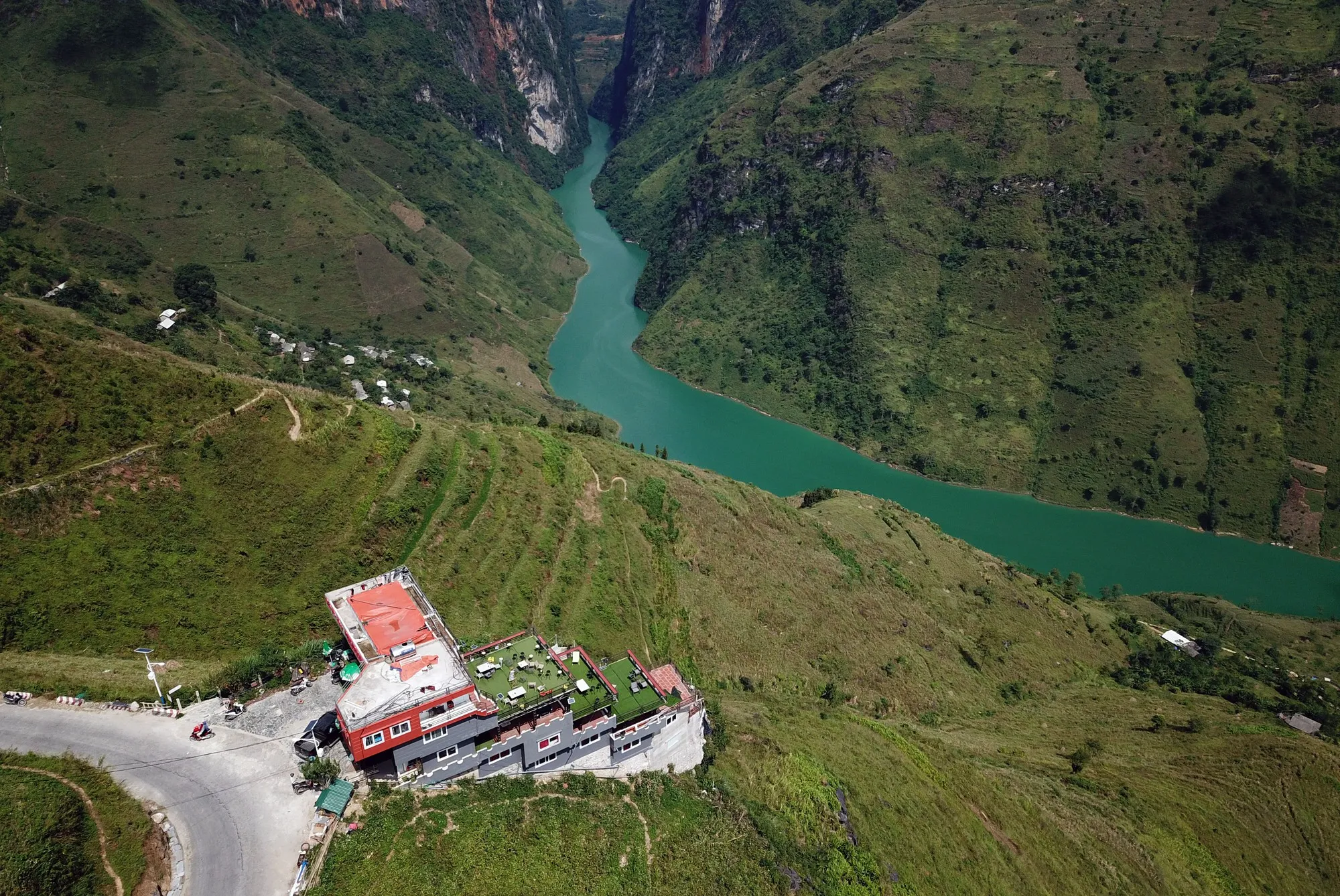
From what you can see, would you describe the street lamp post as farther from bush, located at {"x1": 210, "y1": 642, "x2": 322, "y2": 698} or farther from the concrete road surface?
bush, located at {"x1": 210, "y1": 642, "x2": 322, "y2": 698}

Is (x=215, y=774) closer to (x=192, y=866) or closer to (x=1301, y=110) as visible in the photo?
(x=192, y=866)

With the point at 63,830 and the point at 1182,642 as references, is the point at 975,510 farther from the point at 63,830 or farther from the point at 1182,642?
the point at 63,830

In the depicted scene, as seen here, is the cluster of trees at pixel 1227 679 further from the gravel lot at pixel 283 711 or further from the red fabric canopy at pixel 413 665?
the gravel lot at pixel 283 711

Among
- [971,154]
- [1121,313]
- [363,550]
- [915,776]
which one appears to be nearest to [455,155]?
[971,154]

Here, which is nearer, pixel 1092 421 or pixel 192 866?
pixel 192 866

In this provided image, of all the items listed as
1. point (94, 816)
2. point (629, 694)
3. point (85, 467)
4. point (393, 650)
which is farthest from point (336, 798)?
point (85, 467)

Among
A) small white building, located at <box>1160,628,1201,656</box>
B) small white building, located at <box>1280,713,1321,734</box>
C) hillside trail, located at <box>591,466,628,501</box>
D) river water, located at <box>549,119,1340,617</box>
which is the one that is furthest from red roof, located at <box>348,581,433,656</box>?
small white building, located at <box>1160,628,1201,656</box>

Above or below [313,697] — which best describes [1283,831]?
below

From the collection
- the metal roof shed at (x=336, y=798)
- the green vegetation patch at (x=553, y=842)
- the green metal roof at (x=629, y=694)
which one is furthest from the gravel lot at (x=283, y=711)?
the green metal roof at (x=629, y=694)
